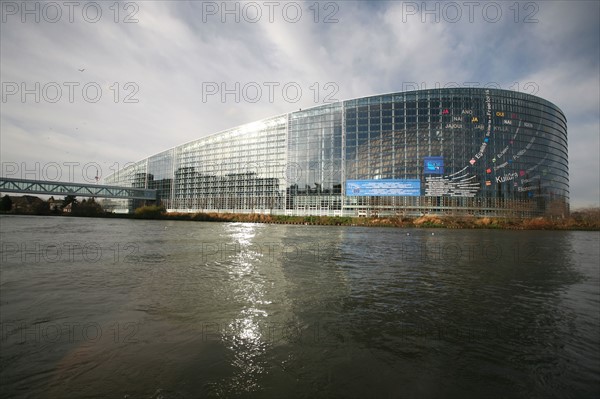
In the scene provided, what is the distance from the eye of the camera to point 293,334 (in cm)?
707

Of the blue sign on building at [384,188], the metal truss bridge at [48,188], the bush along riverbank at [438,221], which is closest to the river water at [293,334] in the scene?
the bush along riverbank at [438,221]

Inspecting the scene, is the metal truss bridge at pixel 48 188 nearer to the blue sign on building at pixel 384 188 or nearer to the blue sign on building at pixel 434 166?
the blue sign on building at pixel 384 188

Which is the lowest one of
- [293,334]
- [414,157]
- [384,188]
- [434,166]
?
[293,334]

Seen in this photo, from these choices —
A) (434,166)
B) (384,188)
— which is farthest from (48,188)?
(434,166)

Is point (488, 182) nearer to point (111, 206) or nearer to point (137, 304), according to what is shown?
point (137, 304)

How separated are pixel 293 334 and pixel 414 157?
105658 mm

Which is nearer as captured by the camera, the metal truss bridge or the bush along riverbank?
the bush along riverbank

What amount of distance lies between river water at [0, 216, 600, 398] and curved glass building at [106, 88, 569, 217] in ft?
293

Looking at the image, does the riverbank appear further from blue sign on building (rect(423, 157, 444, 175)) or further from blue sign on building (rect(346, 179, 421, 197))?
blue sign on building (rect(423, 157, 444, 175))

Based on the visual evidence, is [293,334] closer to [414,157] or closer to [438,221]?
[438,221]

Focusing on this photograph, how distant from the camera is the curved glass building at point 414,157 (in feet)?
333

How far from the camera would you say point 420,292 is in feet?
36.5

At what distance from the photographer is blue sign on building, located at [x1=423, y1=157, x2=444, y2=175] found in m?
101

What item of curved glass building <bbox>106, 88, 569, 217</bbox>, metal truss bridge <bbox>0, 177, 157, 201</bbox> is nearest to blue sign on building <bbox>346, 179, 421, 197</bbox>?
curved glass building <bbox>106, 88, 569, 217</bbox>
